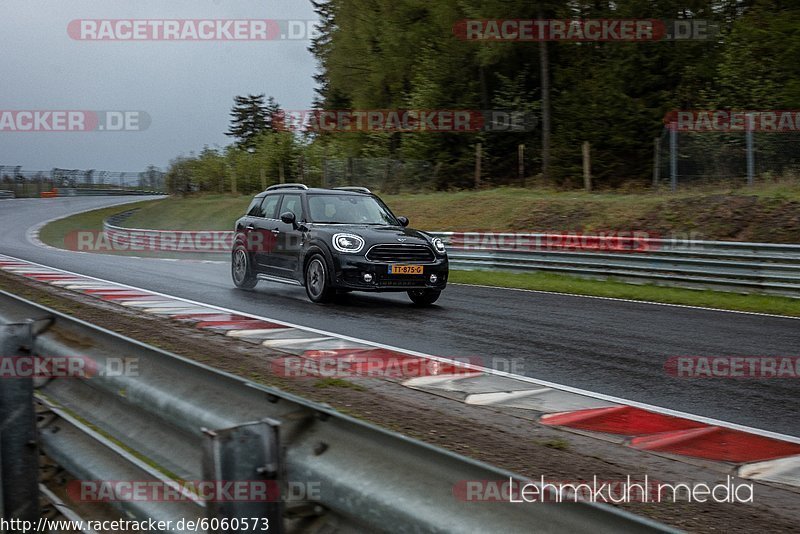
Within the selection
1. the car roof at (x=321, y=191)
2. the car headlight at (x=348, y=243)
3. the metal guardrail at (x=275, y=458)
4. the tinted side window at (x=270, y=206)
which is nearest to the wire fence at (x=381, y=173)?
the tinted side window at (x=270, y=206)

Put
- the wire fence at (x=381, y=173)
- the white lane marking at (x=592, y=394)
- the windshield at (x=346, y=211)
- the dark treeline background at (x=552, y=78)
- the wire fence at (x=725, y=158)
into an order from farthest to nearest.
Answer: the wire fence at (x=381, y=173) < the dark treeline background at (x=552, y=78) < the wire fence at (x=725, y=158) < the windshield at (x=346, y=211) < the white lane marking at (x=592, y=394)

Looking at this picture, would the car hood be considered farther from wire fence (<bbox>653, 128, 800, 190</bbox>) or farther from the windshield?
wire fence (<bbox>653, 128, 800, 190</bbox>)

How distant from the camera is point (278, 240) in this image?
13094 mm

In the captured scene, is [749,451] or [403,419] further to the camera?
[403,419]

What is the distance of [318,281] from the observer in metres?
12.1

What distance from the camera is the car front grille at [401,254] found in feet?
38.3

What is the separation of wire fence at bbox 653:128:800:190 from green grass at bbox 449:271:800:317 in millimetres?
6184

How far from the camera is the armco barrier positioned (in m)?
13.6

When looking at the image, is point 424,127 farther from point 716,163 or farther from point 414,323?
point 414,323

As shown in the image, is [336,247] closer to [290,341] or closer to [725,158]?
[290,341]

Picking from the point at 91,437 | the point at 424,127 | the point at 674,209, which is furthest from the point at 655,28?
the point at 91,437

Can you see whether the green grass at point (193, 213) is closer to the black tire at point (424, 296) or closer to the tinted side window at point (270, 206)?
the tinted side window at point (270, 206)

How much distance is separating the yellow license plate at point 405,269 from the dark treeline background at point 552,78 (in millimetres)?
16614

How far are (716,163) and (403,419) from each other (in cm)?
1713
